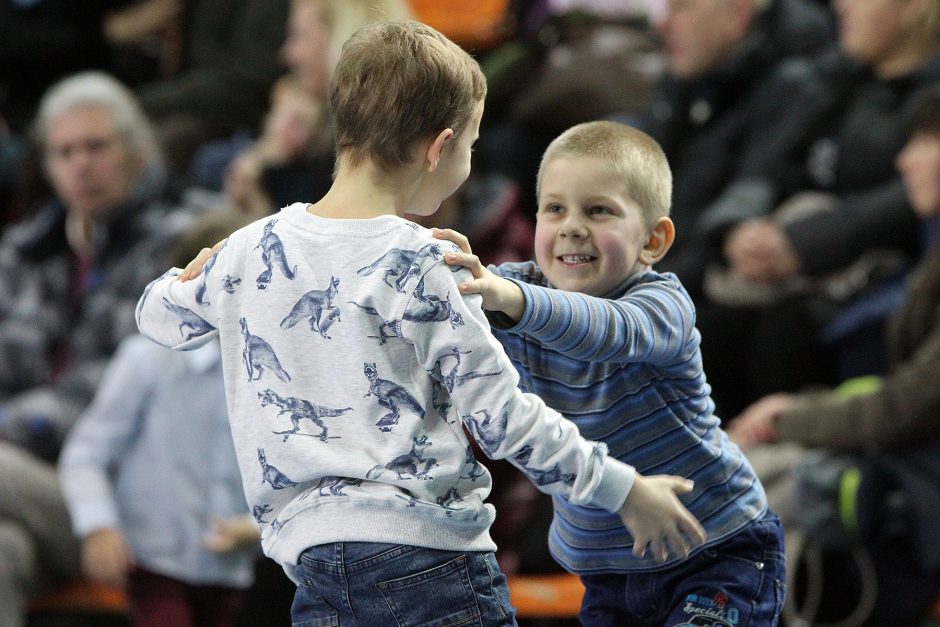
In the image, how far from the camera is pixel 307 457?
174cm

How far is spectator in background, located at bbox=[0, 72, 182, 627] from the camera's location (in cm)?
376

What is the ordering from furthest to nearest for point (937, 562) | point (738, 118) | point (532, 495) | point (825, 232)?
point (738, 118) < point (825, 232) < point (532, 495) < point (937, 562)

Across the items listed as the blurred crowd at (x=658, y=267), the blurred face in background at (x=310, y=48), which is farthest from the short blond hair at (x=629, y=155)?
the blurred face in background at (x=310, y=48)

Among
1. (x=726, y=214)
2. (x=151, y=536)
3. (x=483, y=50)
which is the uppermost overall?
(x=483, y=50)

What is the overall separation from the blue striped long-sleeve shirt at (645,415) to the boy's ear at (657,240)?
0.12 ft

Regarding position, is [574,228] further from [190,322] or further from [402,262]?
[190,322]

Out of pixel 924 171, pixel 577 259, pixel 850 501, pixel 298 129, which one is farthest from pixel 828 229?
pixel 577 259

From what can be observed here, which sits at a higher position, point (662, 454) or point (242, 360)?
point (242, 360)

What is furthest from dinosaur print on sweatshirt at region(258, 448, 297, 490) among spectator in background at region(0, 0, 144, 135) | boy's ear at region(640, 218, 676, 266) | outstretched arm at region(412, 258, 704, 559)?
spectator in background at region(0, 0, 144, 135)

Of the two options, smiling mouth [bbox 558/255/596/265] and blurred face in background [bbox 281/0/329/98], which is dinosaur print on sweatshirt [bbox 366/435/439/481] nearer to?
smiling mouth [bbox 558/255/596/265]

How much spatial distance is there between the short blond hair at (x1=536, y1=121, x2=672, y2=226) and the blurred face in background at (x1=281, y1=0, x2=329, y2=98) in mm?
2401

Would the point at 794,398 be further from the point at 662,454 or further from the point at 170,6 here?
the point at 170,6

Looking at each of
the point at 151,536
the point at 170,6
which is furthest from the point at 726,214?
the point at 170,6

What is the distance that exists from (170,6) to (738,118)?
8.95 ft
